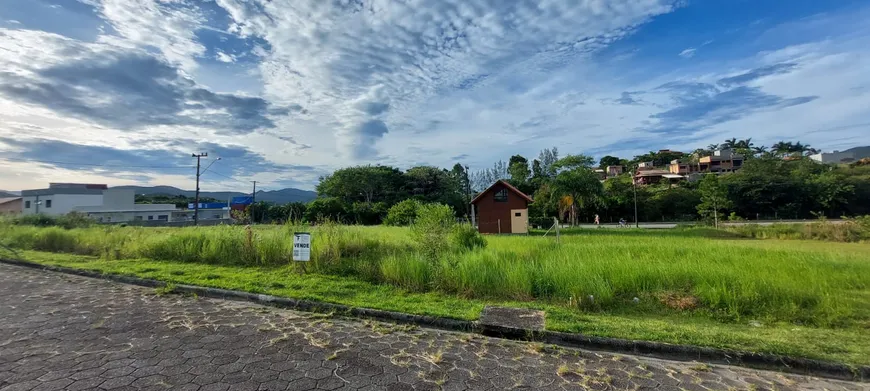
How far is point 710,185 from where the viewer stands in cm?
3234

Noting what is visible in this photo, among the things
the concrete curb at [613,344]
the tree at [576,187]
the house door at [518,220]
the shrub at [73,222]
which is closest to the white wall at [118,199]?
the shrub at [73,222]

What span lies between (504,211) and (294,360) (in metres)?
24.1

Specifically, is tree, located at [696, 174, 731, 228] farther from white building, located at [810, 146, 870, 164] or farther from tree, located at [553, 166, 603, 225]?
white building, located at [810, 146, 870, 164]

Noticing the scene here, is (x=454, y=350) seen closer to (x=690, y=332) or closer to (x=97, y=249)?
(x=690, y=332)

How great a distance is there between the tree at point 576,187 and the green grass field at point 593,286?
2472 cm

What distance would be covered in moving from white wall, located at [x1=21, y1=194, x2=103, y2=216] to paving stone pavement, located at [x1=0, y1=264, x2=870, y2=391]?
2140 inches

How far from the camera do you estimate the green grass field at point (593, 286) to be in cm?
450

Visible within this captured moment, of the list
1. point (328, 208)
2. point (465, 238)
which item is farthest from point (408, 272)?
point (328, 208)

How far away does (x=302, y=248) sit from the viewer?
7.73m

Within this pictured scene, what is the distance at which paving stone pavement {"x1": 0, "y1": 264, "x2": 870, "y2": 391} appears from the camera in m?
3.21

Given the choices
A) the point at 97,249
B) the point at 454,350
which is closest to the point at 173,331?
the point at 454,350

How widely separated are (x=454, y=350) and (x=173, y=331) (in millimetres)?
3430

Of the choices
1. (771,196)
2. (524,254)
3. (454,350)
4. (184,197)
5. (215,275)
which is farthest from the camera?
(184,197)

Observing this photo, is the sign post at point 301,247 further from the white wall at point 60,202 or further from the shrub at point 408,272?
the white wall at point 60,202
